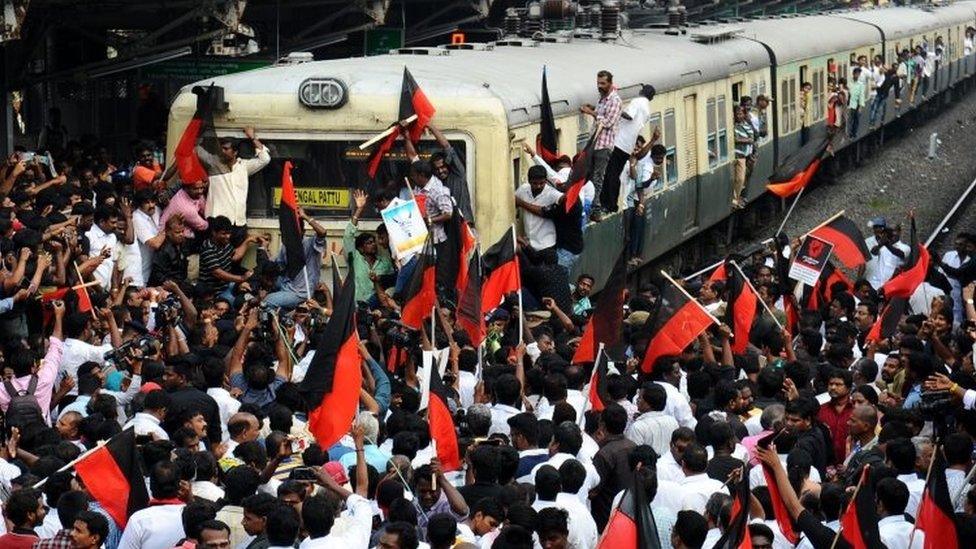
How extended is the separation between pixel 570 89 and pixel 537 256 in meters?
2.25

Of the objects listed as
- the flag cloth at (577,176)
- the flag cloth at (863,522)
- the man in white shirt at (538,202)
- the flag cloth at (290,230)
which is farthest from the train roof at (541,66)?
the flag cloth at (863,522)

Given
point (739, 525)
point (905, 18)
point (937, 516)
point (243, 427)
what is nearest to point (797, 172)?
point (243, 427)

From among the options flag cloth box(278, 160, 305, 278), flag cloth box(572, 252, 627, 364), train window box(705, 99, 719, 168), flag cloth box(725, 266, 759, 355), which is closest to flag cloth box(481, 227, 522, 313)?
flag cloth box(572, 252, 627, 364)

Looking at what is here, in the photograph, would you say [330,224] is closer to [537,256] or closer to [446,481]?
[537,256]

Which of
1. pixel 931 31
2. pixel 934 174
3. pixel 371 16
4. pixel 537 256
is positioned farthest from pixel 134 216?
pixel 931 31

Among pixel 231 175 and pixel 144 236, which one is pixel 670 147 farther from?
pixel 144 236

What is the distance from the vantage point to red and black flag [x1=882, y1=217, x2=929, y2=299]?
→ 14.6 m

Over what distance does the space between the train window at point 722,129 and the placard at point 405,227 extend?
823 cm

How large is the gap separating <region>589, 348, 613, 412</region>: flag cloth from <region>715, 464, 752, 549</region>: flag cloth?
2467 mm

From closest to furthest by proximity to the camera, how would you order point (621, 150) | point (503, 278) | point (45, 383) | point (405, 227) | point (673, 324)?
1. point (45, 383)
2. point (673, 324)
3. point (503, 278)
4. point (405, 227)
5. point (621, 150)

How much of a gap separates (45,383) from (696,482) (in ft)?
12.4

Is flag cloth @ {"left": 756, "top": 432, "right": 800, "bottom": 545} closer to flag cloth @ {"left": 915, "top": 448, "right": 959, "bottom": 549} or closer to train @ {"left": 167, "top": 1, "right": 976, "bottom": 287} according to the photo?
flag cloth @ {"left": 915, "top": 448, "right": 959, "bottom": 549}

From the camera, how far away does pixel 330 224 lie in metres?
14.7

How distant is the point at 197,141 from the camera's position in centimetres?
1463
